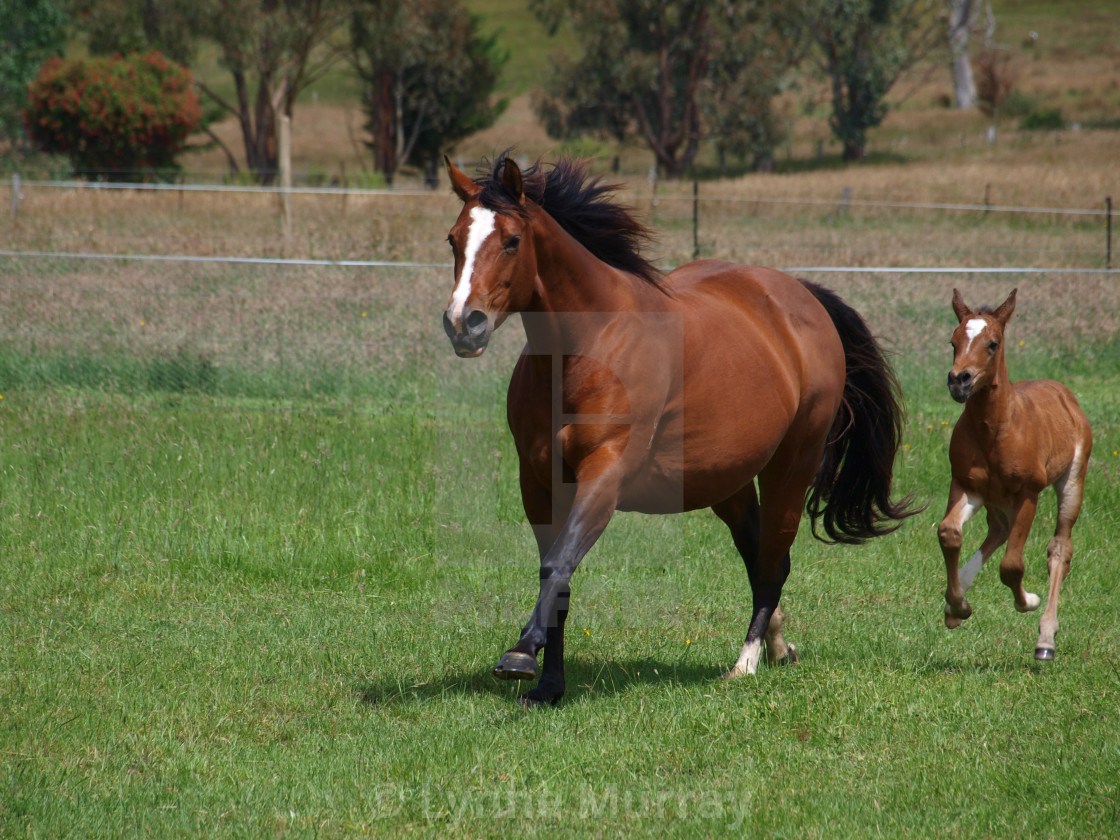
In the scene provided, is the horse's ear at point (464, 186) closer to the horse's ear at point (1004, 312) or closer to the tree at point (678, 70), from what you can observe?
the horse's ear at point (1004, 312)

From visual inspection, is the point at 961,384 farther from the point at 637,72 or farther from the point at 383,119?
the point at 383,119

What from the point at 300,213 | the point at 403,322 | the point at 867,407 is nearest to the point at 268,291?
the point at 403,322

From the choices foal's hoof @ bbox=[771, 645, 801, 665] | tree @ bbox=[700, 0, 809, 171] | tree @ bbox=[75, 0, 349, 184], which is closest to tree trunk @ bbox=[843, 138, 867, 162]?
tree @ bbox=[700, 0, 809, 171]

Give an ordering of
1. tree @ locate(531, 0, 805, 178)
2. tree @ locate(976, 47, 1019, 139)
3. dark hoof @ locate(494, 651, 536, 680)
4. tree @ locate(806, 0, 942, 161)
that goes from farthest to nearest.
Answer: tree @ locate(976, 47, 1019, 139) < tree @ locate(806, 0, 942, 161) < tree @ locate(531, 0, 805, 178) < dark hoof @ locate(494, 651, 536, 680)

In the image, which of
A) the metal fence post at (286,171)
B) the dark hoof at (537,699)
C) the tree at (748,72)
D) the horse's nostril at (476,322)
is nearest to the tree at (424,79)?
the tree at (748,72)

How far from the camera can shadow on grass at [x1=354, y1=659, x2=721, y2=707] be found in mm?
4555

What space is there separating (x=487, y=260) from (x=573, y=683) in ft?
6.75

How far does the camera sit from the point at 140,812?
3361 mm

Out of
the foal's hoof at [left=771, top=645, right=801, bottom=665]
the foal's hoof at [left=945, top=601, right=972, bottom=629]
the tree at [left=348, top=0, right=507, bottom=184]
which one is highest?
the tree at [left=348, top=0, right=507, bottom=184]

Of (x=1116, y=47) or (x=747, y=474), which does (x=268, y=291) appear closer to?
(x=747, y=474)

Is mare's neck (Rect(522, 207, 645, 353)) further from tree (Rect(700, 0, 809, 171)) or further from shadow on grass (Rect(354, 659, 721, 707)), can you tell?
tree (Rect(700, 0, 809, 171))

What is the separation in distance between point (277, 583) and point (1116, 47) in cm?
7087

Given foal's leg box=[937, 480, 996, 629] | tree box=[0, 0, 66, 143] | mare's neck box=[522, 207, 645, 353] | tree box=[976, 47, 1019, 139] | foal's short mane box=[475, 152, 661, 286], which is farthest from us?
tree box=[976, 47, 1019, 139]

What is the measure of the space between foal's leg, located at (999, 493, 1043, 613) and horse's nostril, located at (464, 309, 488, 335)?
2.63m
